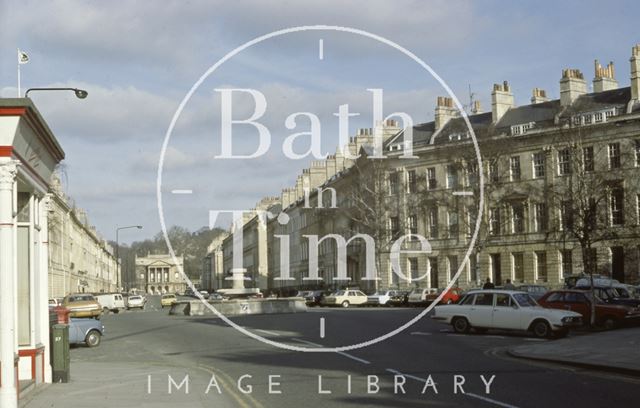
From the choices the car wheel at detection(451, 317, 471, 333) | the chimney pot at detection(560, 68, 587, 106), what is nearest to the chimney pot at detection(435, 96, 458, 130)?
the chimney pot at detection(560, 68, 587, 106)

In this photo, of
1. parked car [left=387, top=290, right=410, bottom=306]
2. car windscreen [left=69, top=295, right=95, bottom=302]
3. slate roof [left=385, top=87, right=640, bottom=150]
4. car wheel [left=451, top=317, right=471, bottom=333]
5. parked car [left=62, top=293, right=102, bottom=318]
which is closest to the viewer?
car wheel [left=451, top=317, right=471, bottom=333]

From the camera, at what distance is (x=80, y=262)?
439 feet

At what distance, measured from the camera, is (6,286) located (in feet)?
46.6

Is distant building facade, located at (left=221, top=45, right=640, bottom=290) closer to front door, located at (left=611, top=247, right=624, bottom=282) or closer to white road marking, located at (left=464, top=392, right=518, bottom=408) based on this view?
front door, located at (left=611, top=247, right=624, bottom=282)

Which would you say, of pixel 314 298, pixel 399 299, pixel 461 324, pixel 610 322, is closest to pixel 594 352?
pixel 461 324

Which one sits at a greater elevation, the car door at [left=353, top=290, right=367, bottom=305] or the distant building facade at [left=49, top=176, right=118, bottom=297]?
the distant building facade at [left=49, top=176, right=118, bottom=297]

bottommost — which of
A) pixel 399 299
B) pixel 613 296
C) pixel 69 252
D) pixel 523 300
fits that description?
pixel 399 299

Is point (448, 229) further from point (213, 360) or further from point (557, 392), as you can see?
point (557, 392)

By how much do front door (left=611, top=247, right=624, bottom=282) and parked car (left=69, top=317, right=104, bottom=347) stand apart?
4676 centimetres

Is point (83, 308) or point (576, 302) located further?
point (83, 308)

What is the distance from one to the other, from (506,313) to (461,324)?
75.0 inches

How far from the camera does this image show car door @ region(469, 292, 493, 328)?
30.5 metres

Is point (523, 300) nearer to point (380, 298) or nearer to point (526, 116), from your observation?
point (380, 298)

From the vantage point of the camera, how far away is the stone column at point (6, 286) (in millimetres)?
14078
